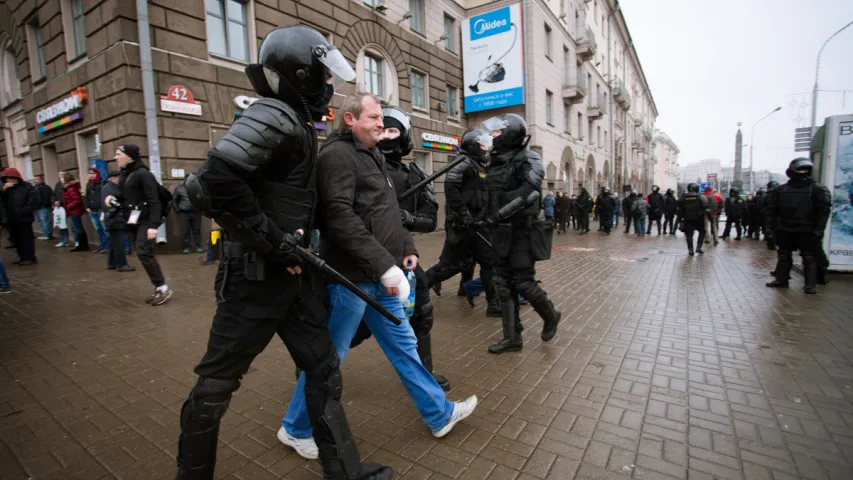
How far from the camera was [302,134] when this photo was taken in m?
1.77

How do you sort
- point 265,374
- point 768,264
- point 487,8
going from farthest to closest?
point 487,8 → point 768,264 → point 265,374

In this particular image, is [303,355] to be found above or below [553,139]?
below

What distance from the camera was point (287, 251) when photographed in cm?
174

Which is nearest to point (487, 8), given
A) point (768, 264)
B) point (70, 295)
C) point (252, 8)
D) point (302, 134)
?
point (252, 8)

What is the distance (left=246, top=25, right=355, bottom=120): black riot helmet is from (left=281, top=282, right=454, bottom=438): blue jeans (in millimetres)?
998

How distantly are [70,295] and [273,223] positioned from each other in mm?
6062

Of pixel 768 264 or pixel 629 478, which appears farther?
pixel 768 264

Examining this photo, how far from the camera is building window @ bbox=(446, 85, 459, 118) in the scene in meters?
19.3

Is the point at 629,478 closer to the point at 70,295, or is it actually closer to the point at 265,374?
the point at 265,374

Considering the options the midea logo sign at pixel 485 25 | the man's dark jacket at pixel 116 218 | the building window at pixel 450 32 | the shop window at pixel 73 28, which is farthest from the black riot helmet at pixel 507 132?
the building window at pixel 450 32

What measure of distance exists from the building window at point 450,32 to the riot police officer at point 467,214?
1631cm

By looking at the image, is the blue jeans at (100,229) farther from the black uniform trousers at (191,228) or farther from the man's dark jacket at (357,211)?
the man's dark jacket at (357,211)

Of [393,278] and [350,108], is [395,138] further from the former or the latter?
[393,278]

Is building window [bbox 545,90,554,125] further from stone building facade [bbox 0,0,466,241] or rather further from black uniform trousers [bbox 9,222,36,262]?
black uniform trousers [bbox 9,222,36,262]
